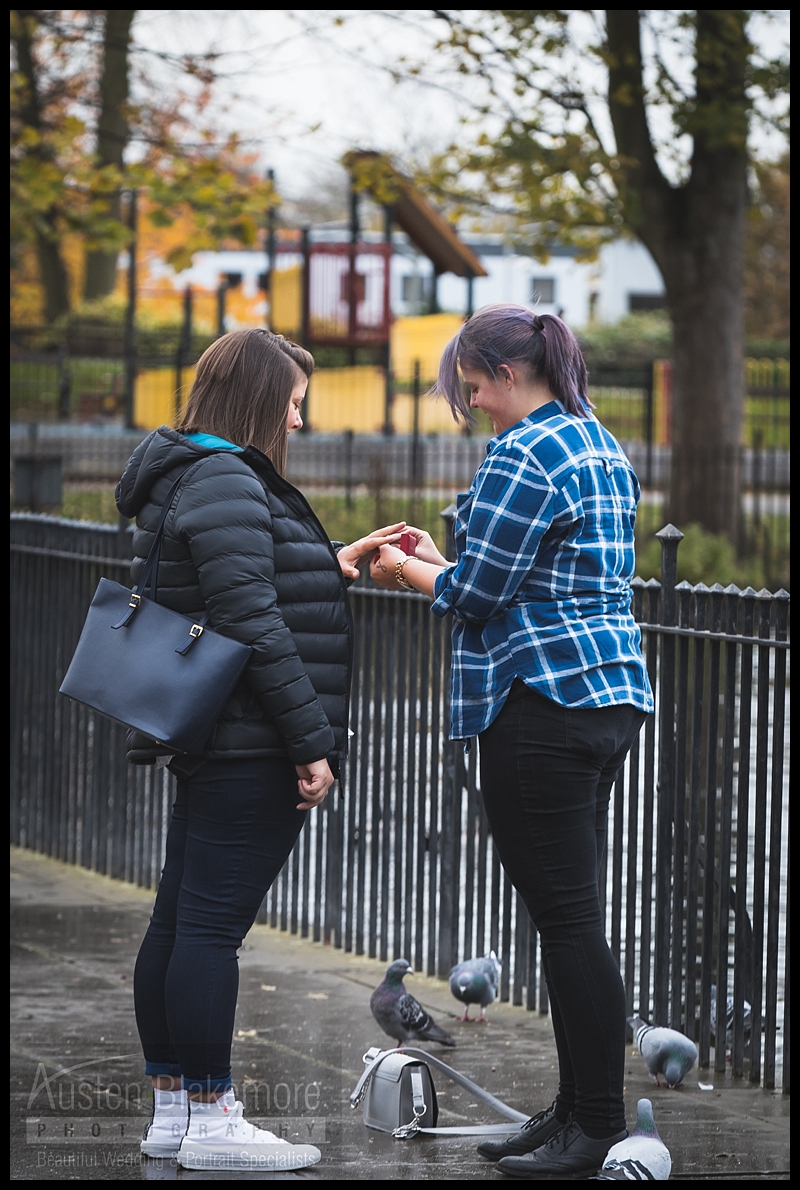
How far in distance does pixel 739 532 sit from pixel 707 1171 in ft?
43.3

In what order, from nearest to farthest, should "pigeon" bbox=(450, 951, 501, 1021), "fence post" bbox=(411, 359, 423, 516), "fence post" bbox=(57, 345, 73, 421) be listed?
"pigeon" bbox=(450, 951, 501, 1021) → "fence post" bbox=(411, 359, 423, 516) → "fence post" bbox=(57, 345, 73, 421)

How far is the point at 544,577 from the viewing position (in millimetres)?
3400

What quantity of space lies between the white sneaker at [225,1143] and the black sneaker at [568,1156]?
1.82 ft

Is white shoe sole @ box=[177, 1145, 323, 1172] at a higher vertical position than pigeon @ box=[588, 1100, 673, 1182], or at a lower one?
lower

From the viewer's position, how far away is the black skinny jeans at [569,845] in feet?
11.1

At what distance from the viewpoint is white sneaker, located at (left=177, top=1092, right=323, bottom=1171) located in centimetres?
353

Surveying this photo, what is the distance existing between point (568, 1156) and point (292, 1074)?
1.21 m

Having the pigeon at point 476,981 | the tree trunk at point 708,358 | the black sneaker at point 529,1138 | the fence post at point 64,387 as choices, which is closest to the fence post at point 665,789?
the pigeon at point 476,981

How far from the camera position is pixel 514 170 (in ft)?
58.2

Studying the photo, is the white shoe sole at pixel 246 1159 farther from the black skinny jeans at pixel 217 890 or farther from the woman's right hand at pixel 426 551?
the woman's right hand at pixel 426 551

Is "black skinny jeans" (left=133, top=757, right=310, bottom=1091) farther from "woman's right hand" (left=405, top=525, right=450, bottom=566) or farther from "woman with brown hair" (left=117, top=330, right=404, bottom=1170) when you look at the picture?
"woman's right hand" (left=405, top=525, right=450, bottom=566)

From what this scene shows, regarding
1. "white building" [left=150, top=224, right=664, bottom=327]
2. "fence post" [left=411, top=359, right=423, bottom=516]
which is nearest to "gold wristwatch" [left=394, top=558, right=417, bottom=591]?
"fence post" [left=411, top=359, right=423, bottom=516]

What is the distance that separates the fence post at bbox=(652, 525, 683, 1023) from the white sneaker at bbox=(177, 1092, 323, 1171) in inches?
61.1

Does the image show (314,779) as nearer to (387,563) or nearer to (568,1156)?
(387,563)
